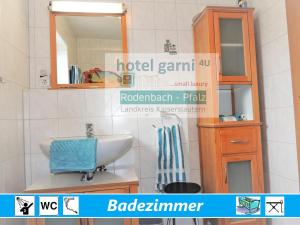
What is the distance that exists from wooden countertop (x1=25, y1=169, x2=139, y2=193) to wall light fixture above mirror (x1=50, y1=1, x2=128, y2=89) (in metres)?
0.63

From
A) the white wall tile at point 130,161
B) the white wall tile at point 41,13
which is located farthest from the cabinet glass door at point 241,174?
the white wall tile at point 41,13

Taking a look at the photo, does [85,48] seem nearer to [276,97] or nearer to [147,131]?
[147,131]

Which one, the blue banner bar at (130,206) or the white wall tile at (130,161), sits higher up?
the white wall tile at (130,161)

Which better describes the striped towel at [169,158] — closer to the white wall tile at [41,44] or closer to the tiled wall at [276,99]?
the tiled wall at [276,99]

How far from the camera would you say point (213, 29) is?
154cm

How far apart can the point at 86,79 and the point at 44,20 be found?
497 mm

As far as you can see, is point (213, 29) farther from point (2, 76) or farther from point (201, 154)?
point (2, 76)

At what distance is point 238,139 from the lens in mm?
1532

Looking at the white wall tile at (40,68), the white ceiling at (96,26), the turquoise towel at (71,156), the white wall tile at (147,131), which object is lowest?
the turquoise towel at (71,156)

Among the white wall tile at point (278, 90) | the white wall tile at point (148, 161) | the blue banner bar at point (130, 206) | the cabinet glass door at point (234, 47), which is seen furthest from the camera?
the white wall tile at point (148, 161)

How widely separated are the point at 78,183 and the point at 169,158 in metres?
0.61

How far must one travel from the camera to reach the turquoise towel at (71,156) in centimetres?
123

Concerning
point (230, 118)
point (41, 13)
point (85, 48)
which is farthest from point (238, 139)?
point (41, 13)

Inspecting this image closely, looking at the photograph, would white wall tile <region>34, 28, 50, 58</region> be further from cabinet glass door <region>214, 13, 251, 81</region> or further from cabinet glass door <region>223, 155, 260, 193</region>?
cabinet glass door <region>223, 155, 260, 193</region>
